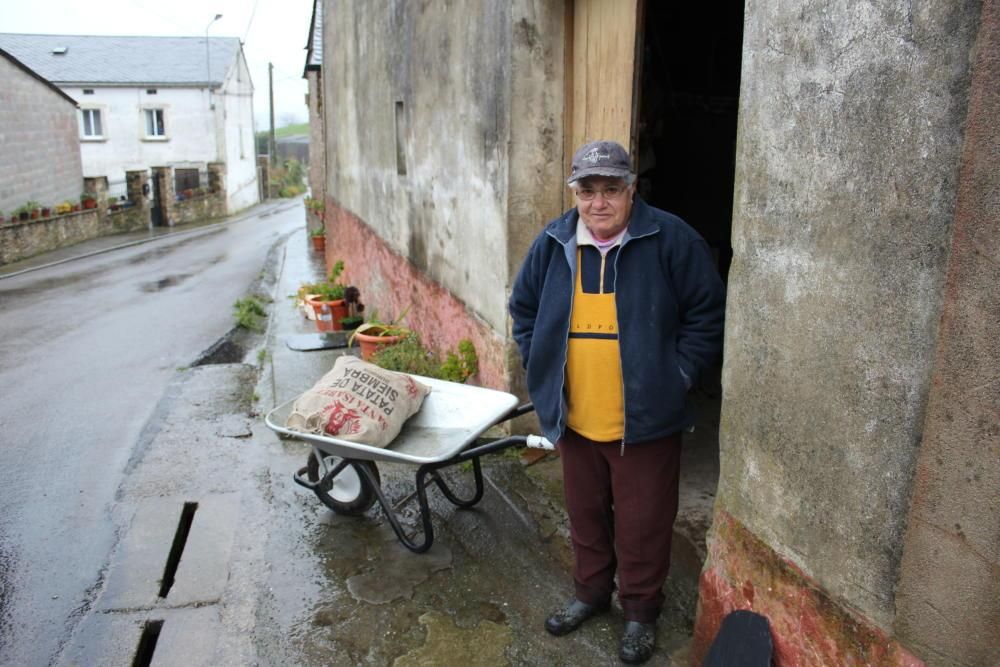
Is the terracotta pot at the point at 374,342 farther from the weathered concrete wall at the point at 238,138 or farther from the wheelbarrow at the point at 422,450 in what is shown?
the weathered concrete wall at the point at 238,138

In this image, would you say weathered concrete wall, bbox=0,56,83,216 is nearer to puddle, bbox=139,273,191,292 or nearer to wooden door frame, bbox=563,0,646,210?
puddle, bbox=139,273,191,292

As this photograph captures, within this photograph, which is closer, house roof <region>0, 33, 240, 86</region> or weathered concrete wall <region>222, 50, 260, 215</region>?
house roof <region>0, 33, 240, 86</region>

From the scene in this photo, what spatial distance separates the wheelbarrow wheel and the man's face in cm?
217

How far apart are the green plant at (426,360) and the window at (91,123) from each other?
1521 inches

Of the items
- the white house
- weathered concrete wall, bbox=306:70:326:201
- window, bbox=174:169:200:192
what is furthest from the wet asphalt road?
the white house

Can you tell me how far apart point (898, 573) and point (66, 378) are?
858cm

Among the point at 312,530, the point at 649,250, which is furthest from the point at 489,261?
the point at 649,250

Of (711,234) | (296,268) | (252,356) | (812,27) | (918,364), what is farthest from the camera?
(296,268)

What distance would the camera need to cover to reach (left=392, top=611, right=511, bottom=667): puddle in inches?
134

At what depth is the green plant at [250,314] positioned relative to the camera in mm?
11613

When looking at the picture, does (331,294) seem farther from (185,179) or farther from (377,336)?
(185,179)

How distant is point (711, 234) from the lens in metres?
7.70

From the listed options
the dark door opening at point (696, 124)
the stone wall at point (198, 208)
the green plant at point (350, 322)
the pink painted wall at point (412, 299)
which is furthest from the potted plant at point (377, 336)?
the stone wall at point (198, 208)

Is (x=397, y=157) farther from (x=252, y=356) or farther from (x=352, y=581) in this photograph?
(x=352, y=581)
